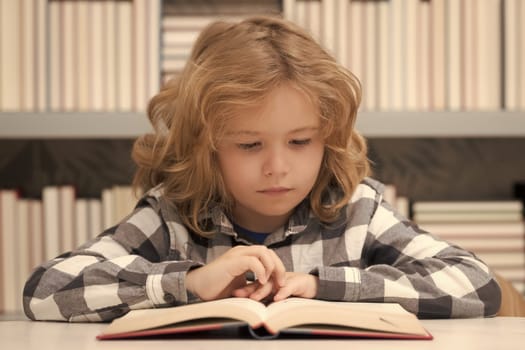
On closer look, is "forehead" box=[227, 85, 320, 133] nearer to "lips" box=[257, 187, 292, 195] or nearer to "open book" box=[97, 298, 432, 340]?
"lips" box=[257, 187, 292, 195]

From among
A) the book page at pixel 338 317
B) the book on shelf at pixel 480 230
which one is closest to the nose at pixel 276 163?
the book page at pixel 338 317

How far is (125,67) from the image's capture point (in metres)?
1.82

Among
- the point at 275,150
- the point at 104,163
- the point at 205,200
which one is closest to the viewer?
the point at 275,150

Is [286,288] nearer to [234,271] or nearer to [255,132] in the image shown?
[234,271]

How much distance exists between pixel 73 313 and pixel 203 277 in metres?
0.17

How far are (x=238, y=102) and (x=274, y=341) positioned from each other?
0.41 metres

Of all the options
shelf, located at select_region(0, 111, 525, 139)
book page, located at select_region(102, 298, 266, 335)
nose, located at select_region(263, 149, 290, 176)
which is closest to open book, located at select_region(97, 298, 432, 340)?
book page, located at select_region(102, 298, 266, 335)

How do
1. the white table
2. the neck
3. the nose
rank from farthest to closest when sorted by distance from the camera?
the neck → the nose → the white table

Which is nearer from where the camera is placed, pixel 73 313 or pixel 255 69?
pixel 73 313

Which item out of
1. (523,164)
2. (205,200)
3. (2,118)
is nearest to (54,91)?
(2,118)

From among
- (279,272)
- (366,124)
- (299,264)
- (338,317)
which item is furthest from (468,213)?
(338,317)

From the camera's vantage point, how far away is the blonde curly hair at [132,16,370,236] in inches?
44.1

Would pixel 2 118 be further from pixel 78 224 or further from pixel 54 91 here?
pixel 78 224

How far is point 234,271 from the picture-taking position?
0.94 m
